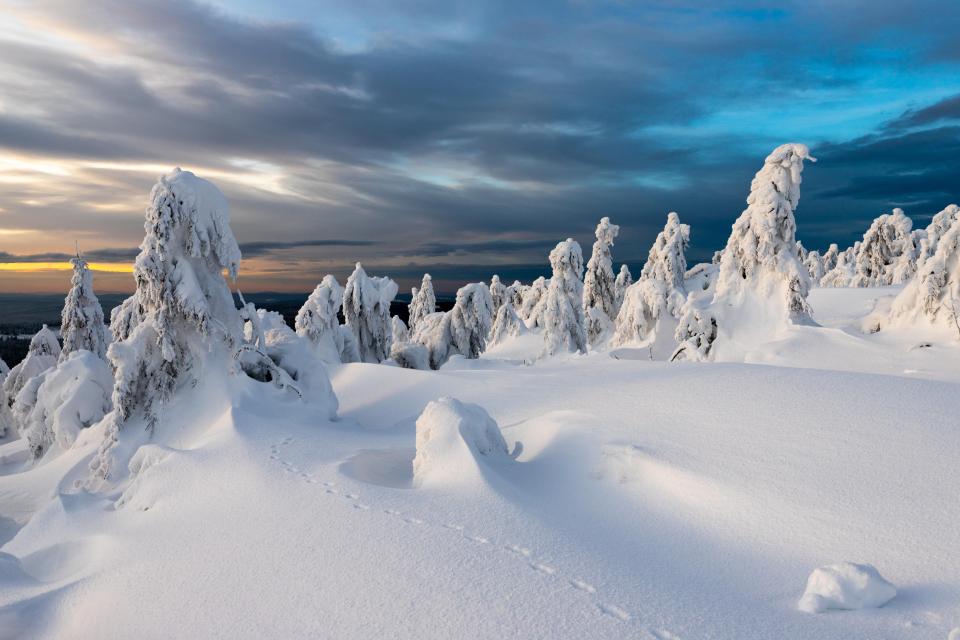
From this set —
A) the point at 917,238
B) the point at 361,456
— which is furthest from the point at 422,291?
the point at 361,456

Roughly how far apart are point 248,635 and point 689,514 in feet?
15.8

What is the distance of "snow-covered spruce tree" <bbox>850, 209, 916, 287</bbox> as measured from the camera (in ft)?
167

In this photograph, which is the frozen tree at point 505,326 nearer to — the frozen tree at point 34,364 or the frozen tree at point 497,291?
the frozen tree at point 497,291

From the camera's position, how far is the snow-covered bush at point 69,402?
66.8 feet

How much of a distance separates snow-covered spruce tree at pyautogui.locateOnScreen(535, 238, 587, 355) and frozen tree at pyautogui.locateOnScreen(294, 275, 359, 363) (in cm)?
1330

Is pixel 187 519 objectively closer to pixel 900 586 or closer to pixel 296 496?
pixel 296 496

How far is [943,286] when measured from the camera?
19578 mm

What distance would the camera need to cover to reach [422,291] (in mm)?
64250

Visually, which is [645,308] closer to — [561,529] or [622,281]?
[622,281]

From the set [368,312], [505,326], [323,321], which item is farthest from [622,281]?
[323,321]

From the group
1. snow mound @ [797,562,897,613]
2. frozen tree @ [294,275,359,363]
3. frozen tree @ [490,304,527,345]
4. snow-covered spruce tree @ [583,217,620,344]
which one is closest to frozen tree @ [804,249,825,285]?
snow-covered spruce tree @ [583,217,620,344]

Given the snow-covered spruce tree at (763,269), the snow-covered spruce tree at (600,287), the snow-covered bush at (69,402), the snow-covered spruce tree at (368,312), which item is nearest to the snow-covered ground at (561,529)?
the snow-covered bush at (69,402)

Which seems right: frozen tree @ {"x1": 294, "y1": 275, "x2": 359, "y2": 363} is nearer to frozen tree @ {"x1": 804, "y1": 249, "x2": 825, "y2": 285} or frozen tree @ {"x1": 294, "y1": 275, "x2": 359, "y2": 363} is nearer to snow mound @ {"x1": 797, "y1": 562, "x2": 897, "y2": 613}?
snow mound @ {"x1": 797, "y1": 562, "x2": 897, "y2": 613}

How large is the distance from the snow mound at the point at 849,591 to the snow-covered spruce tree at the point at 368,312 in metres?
32.5
